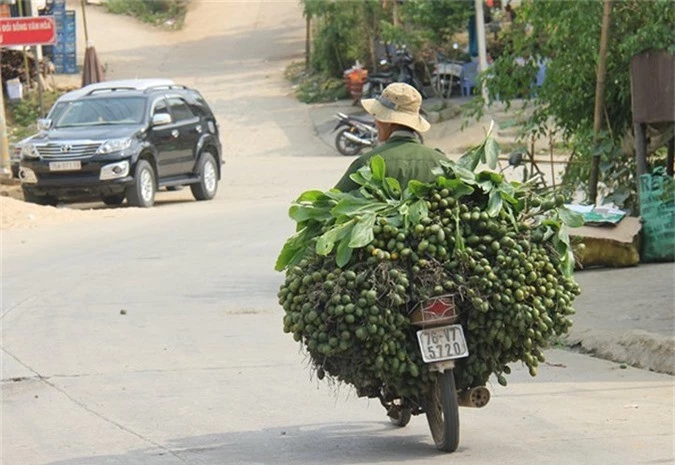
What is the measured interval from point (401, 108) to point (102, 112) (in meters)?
16.0

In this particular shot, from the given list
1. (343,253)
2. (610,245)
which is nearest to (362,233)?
(343,253)

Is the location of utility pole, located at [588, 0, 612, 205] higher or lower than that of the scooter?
higher

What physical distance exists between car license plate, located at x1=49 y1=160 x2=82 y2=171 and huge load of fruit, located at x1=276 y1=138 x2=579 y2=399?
1462 cm

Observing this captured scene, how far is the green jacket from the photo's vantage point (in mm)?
6832

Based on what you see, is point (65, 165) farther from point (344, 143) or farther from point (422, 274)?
point (422, 274)

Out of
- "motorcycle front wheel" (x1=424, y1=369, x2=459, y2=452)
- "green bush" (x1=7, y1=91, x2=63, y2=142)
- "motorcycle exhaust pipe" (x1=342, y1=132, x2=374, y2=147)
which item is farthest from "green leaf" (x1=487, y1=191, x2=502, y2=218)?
"green bush" (x1=7, y1=91, x2=63, y2=142)

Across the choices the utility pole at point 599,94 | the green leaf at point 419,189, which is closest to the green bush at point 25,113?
the utility pole at point 599,94

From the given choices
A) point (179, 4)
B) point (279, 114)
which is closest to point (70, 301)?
point (279, 114)

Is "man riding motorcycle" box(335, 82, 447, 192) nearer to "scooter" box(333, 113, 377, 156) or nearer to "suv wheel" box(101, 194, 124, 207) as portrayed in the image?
"suv wheel" box(101, 194, 124, 207)

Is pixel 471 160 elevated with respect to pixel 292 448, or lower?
elevated

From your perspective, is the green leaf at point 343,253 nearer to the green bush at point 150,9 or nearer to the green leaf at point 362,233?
the green leaf at point 362,233

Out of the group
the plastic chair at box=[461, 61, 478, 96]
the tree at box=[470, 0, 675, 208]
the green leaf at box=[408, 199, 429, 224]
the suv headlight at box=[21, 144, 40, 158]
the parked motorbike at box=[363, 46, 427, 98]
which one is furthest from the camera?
the plastic chair at box=[461, 61, 478, 96]

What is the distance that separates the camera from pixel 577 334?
10234mm

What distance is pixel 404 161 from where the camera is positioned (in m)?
6.87
